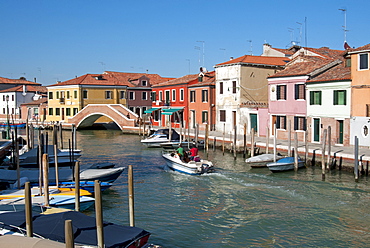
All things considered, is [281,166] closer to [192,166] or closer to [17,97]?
[192,166]

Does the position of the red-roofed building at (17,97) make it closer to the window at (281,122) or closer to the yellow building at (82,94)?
the yellow building at (82,94)

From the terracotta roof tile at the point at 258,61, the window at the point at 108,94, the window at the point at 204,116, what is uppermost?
the terracotta roof tile at the point at 258,61

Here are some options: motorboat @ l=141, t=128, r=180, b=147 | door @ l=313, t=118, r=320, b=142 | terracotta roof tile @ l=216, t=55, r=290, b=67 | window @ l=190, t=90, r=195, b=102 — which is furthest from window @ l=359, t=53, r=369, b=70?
window @ l=190, t=90, r=195, b=102

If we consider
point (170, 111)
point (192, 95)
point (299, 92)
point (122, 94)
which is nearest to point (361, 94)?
point (299, 92)

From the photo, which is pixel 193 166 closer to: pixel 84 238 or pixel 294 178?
pixel 294 178

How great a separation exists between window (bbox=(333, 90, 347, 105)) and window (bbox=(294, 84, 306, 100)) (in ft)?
8.70

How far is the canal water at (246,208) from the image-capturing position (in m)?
11.1

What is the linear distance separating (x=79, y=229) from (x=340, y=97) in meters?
18.3

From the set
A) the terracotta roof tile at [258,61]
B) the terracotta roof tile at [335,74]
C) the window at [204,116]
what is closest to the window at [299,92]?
the terracotta roof tile at [335,74]

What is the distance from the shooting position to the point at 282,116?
2756 cm

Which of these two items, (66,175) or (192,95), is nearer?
(66,175)

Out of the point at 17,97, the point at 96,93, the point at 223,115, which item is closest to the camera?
the point at 223,115

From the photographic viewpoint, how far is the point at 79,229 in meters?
8.68

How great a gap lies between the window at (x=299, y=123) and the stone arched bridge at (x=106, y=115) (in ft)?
61.1
